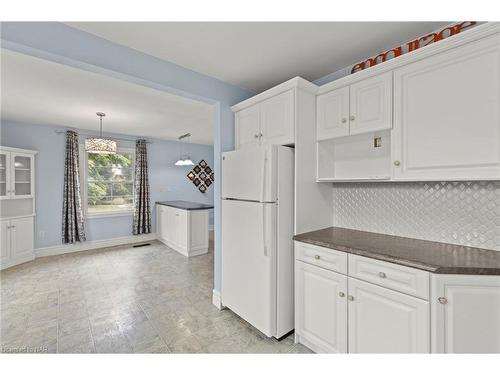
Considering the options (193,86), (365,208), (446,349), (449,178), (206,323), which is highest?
(193,86)

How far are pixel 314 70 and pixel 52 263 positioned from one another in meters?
4.93

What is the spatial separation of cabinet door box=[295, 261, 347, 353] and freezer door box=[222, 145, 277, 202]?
669 mm

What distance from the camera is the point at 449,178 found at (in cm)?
150

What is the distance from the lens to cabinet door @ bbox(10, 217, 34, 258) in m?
3.84

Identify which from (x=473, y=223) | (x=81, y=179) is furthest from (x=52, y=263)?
(x=473, y=223)

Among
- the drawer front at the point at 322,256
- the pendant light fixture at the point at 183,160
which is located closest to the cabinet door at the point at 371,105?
the drawer front at the point at 322,256

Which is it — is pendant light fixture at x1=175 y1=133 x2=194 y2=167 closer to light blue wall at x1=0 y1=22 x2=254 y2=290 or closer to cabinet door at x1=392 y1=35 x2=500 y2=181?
light blue wall at x1=0 y1=22 x2=254 y2=290

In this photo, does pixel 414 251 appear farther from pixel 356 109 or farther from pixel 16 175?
pixel 16 175

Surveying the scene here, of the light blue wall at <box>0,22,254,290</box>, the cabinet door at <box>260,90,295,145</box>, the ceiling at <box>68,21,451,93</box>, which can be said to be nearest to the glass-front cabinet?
the light blue wall at <box>0,22,254,290</box>

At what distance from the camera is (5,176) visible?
374cm

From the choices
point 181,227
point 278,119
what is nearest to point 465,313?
point 278,119

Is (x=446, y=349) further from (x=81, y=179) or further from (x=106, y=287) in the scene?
(x=81, y=179)

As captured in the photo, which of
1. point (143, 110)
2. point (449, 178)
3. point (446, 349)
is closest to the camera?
point (446, 349)

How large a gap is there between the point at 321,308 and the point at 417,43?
6.99ft
